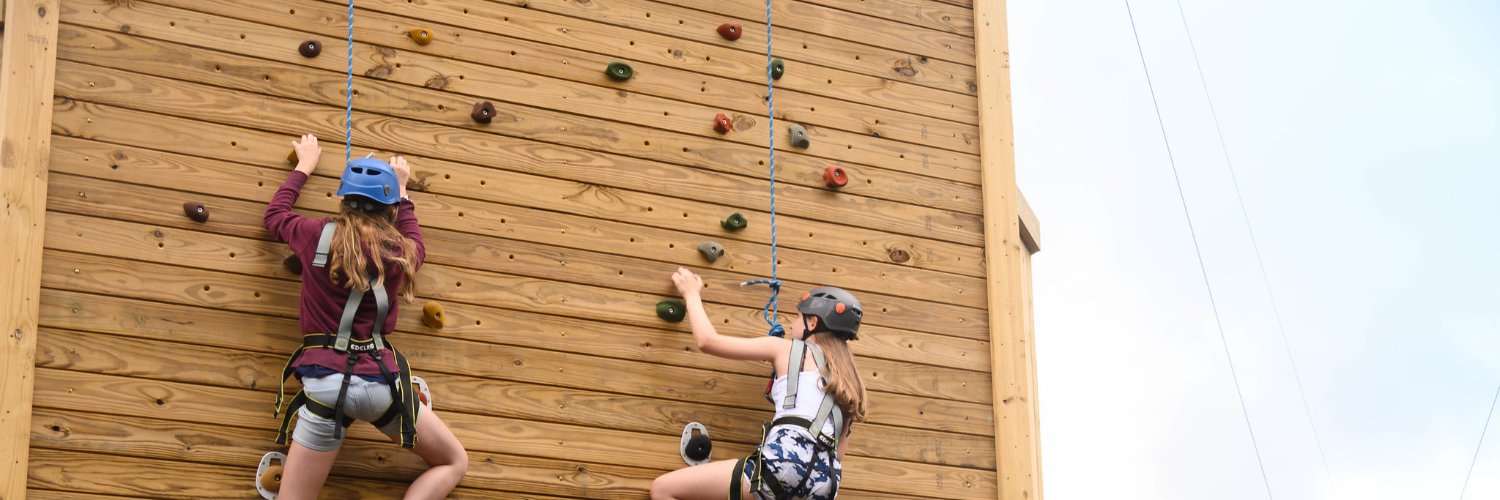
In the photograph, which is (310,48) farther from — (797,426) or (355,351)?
(797,426)

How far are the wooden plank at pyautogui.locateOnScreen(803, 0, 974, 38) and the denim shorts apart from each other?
2.81 meters

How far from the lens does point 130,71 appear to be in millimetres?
5328

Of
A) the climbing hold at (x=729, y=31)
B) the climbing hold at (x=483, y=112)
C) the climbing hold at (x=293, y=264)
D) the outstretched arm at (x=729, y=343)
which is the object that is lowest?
the outstretched arm at (x=729, y=343)

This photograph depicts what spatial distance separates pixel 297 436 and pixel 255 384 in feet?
1.43

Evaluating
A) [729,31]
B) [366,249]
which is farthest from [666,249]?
[366,249]

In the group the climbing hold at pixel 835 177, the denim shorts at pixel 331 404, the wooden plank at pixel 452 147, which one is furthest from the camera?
the climbing hold at pixel 835 177

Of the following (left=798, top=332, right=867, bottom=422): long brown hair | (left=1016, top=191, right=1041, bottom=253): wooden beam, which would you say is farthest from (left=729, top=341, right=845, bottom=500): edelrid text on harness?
(left=1016, top=191, right=1041, bottom=253): wooden beam

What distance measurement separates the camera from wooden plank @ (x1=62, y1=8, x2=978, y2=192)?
5.43 meters

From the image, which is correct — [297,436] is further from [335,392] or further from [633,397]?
[633,397]

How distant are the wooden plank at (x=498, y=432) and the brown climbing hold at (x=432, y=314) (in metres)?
0.34

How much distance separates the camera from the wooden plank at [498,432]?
498 cm

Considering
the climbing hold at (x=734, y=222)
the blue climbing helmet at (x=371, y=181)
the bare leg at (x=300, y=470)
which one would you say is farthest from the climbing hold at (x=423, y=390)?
the climbing hold at (x=734, y=222)

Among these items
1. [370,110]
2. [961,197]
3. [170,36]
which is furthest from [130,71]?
[961,197]

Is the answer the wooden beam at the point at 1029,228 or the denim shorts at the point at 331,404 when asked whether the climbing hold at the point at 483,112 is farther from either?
the wooden beam at the point at 1029,228
